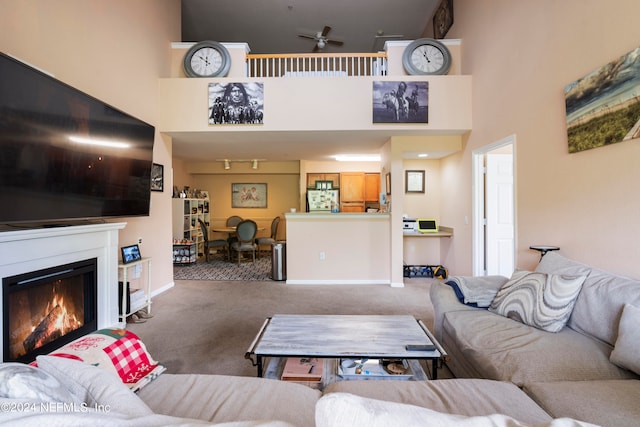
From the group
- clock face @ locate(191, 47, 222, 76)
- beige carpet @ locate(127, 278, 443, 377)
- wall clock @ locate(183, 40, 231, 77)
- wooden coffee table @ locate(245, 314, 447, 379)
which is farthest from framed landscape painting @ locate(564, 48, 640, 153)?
clock face @ locate(191, 47, 222, 76)

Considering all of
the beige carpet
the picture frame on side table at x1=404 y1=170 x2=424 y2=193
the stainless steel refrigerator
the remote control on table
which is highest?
the picture frame on side table at x1=404 y1=170 x2=424 y2=193

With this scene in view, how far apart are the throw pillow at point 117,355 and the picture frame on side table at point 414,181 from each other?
5.17 meters

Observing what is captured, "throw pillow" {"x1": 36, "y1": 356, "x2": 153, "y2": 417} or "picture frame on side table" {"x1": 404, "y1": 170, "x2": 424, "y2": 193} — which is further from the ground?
"picture frame on side table" {"x1": 404, "y1": 170, "x2": 424, "y2": 193}

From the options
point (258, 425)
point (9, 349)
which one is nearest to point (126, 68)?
point (9, 349)

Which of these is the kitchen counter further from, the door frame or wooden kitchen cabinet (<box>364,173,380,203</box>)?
wooden kitchen cabinet (<box>364,173,380,203</box>)

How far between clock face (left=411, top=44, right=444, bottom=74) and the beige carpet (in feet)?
10.5

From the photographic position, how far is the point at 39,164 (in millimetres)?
1941

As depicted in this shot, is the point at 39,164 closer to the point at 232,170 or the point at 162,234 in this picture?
the point at 162,234

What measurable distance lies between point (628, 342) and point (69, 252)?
3.60 m

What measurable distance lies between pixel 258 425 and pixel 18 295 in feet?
8.06

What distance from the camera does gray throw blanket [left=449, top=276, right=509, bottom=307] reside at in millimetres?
Answer: 2430

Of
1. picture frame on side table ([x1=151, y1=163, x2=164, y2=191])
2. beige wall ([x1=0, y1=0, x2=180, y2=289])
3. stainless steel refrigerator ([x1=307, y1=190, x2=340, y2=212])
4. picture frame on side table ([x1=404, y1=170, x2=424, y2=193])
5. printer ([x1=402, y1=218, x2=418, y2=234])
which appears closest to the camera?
beige wall ([x1=0, y1=0, x2=180, y2=289])

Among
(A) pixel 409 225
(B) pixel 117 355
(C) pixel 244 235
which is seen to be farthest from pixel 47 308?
(A) pixel 409 225

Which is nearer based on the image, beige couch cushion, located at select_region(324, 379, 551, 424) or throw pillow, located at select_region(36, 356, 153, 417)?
throw pillow, located at select_region(36, 356, 153, 417)
